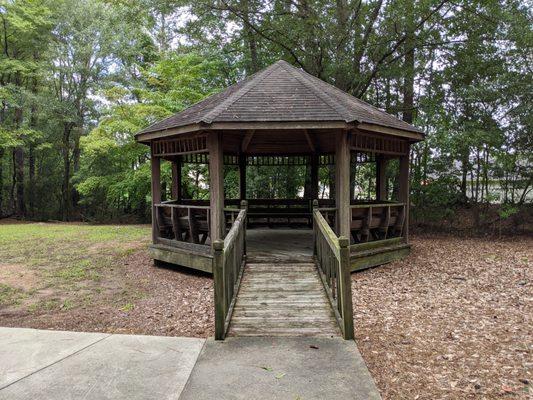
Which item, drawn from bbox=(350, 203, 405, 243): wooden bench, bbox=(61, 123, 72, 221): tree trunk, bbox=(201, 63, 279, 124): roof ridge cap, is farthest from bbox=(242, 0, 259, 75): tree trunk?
bbox=(61, 123, 72, 221): tree trunk

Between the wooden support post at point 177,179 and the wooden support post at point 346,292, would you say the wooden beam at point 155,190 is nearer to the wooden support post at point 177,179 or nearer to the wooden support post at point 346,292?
the wooden support post at point 177,179

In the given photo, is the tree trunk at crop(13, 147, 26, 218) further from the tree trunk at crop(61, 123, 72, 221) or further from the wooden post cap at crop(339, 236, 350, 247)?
the wooden post cap at crop(339, 236, 350, 247)

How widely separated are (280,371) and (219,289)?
1.27 m

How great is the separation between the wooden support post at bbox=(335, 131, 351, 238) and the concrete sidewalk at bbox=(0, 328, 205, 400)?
173 inches

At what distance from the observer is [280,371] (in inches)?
150

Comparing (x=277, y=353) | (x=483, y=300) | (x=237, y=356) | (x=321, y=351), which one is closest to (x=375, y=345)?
(x=321, y=351)

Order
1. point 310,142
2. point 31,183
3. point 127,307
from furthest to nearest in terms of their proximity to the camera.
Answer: point 31,183, point 310,142, point 127,307

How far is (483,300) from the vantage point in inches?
255

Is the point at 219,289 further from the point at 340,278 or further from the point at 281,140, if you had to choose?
the point at 281,140

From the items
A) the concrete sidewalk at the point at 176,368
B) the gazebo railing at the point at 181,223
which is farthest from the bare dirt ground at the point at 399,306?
the gazebo railing at the point at 181,223

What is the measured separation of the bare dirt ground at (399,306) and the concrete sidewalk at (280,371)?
28 cm

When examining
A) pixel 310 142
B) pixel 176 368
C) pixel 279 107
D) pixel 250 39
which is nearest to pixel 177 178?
pixel 310 142

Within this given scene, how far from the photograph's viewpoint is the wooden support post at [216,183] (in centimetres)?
784

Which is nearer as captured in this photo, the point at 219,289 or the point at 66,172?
the point at 219,289
